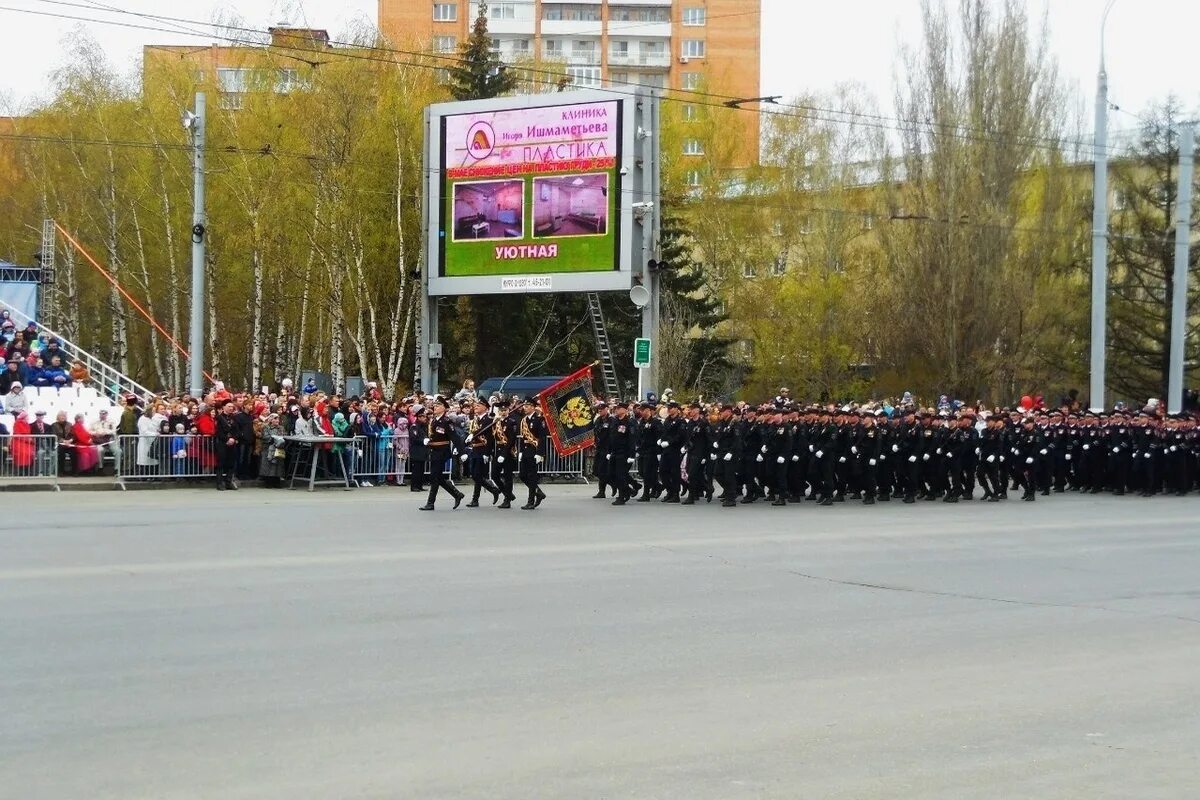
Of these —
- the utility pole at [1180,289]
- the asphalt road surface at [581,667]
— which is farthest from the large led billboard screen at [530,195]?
the asphalt road surface at [581,667]

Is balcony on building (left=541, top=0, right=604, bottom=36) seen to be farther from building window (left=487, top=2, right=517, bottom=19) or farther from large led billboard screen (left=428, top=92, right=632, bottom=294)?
large led billboard screen (left=428, top=92, right=632, bottom=294)

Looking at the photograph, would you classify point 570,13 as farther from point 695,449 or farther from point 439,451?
point 439,451

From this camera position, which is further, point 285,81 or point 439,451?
point 285,81

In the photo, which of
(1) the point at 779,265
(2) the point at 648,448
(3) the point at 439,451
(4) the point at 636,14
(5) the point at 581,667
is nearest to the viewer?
(5) the point at 581,667

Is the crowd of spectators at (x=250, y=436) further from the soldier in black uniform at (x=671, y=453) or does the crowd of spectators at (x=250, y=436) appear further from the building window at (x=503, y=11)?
the building window at (x=503, y=11)

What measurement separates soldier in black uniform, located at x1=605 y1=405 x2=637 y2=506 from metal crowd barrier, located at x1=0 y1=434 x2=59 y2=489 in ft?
28.9

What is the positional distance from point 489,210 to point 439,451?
1307 cm

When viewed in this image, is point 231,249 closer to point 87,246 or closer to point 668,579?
point 87,246

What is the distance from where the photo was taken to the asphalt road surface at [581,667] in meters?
6.47

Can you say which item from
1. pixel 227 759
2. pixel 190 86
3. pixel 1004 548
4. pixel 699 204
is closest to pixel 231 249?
pixel 190 86

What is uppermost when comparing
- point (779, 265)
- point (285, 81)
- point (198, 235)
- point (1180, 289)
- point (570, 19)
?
point (570, 19)

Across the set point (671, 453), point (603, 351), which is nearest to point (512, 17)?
point (603, 351)

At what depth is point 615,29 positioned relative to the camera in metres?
85.7

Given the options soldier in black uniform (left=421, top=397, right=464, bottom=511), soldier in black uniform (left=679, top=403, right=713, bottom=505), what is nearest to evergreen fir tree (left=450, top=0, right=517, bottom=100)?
soldier in black uniform (left=679, top=403, right=713, bottom=505)
